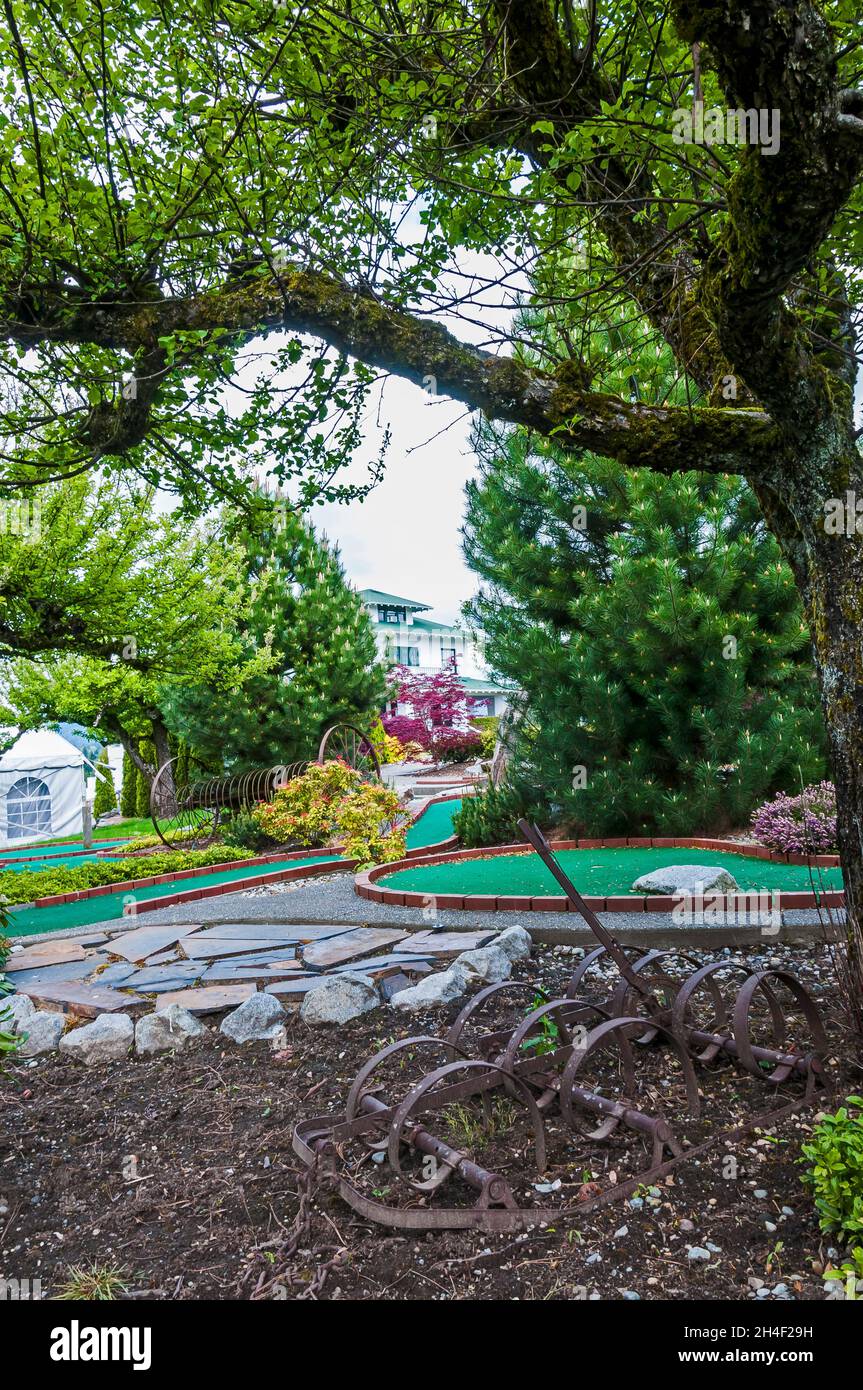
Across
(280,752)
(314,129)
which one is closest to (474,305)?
(314,129)

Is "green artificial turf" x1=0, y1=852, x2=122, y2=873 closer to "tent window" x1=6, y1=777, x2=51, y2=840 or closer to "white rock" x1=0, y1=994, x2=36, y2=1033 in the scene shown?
"tent window" x1=6, y1=777, x2=51, y2=840

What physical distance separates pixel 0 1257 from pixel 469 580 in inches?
361

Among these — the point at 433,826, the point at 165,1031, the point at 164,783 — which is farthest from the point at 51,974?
the point at 164,783

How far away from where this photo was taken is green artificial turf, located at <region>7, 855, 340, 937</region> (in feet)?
25.5

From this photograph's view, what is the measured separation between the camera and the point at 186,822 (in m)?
14.5

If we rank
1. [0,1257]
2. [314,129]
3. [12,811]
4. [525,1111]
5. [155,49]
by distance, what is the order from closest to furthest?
[0,1257] → [525,1111] → [314,129] → [155,49] → [12,811]

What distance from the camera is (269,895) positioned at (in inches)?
318

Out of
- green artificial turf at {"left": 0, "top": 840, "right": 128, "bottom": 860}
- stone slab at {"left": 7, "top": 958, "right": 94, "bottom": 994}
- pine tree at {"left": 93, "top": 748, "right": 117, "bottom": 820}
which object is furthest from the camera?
pine tree at {"left": 93, "top": 748, "right": 117, "bottom": 820}

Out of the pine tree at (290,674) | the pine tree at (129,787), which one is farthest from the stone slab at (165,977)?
the pine tree at (129,787)

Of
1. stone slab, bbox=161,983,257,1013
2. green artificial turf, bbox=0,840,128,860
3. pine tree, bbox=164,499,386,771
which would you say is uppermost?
pine tree, bbox=164,499,386,771

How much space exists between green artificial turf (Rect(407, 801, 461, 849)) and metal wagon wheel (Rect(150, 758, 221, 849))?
10.7 ft

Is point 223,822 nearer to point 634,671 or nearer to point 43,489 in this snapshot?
point 43,489

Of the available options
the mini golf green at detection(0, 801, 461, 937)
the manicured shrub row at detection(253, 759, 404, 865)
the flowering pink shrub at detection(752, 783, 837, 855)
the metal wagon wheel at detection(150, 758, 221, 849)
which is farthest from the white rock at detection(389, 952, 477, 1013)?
the metal wagon wheel at detection(150, 758, 221, 849)

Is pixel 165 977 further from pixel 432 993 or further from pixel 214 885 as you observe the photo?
pixel 214 885
